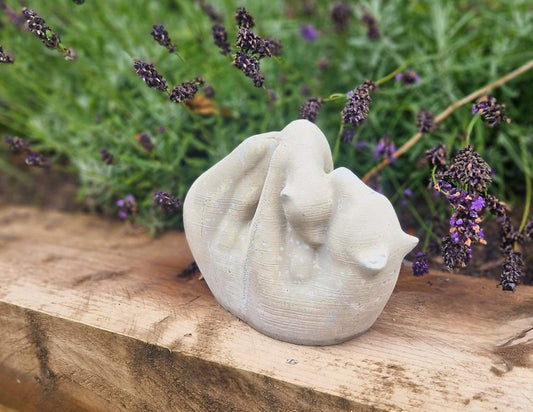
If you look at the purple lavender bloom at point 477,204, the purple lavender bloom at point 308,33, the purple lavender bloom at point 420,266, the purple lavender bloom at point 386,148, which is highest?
the purple lavender bloom at point 308,33

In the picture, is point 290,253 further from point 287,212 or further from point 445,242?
point 445,242

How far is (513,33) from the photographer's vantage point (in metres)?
2.41

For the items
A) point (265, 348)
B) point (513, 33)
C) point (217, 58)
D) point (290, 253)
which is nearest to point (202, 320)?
point (265, 348)

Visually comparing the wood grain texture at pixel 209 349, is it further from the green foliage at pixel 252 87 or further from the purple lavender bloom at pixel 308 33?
the purple lavender bloom at pixel 308 33

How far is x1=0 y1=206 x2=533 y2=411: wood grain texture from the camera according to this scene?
1198 millimetres

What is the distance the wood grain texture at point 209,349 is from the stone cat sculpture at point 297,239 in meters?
0.09

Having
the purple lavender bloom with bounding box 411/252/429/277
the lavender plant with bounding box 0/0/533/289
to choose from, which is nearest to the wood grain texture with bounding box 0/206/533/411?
the purple lavender bloom with bounding box 411/252/429/277

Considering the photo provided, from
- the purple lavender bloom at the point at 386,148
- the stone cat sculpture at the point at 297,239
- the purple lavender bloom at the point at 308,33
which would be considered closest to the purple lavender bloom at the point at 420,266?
the stone cat sculpture at the point at 297,239

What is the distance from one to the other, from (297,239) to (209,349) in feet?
1.06

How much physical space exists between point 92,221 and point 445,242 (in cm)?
139

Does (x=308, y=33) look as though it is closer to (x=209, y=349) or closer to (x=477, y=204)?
(x=477, y=204)

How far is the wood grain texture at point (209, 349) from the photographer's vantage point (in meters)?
1.20

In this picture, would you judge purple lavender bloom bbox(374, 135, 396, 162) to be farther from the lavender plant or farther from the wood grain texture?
the wood grain texture

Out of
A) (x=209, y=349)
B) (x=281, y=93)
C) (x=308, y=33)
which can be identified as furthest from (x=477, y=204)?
(x=308, y=33)
